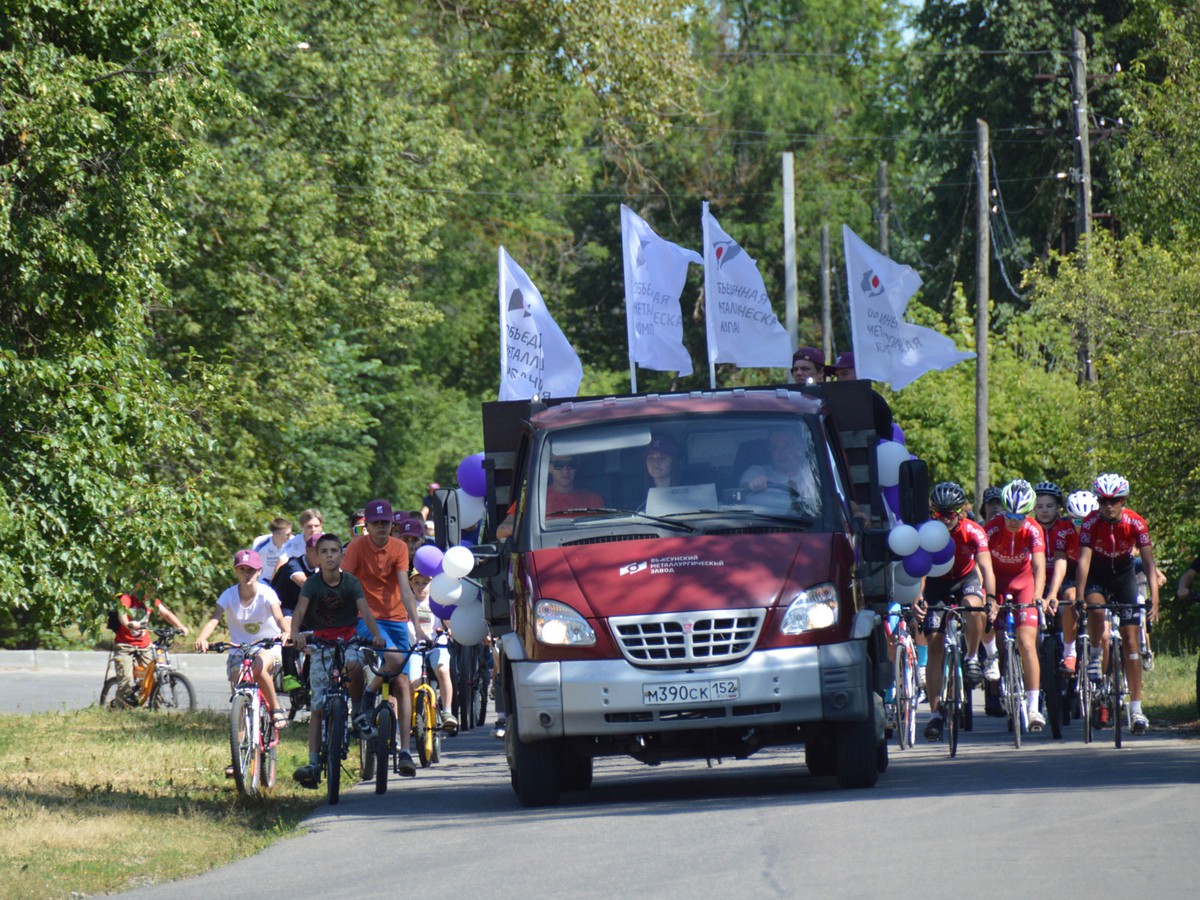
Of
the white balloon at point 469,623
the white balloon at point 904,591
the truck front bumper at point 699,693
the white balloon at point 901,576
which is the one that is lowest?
the truck front bumper at point 699,693

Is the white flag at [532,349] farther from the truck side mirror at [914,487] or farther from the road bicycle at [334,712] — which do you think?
the truck side mirror at [914,487]

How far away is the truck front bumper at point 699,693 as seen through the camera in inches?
449

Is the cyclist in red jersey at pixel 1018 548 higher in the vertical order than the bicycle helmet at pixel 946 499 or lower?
lower

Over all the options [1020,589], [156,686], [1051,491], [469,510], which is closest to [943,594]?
[1020,589]

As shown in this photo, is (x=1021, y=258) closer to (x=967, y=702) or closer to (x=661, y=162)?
(x=661, y=162)

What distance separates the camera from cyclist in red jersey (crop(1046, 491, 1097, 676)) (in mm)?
16328

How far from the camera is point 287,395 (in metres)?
31.3

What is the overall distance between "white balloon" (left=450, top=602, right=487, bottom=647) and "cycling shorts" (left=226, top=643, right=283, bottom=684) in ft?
5.03

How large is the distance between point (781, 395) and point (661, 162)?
5091 centimetres

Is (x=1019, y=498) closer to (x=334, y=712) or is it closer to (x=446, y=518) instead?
(x=446, y=518)

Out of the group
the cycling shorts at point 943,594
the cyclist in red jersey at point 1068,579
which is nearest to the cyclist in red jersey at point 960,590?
the cycling shorts at point 943,594

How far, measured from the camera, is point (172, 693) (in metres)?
22.0

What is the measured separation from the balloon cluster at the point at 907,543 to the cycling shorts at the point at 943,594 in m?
0.83

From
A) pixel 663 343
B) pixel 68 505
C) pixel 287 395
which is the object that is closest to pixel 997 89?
pixel 287 395
